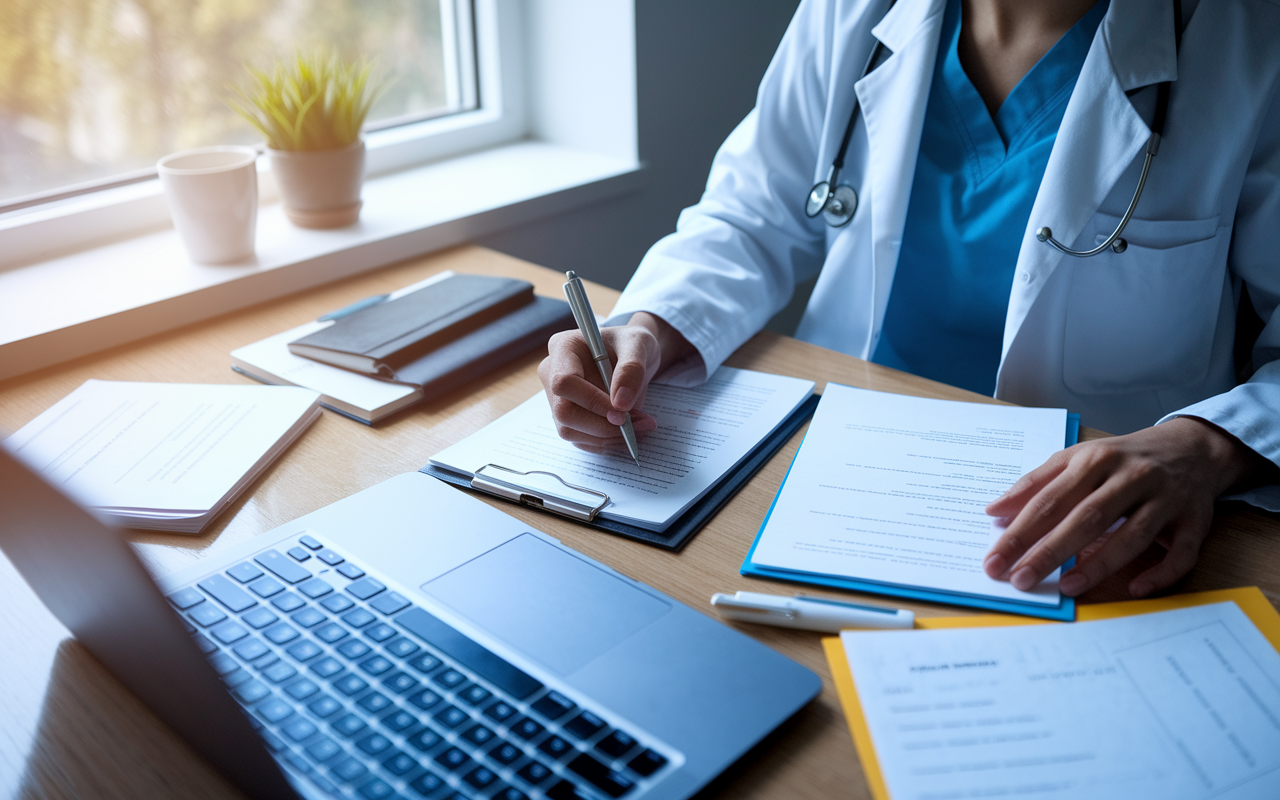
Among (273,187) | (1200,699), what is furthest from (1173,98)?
(273,187)

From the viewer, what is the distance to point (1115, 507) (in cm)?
66

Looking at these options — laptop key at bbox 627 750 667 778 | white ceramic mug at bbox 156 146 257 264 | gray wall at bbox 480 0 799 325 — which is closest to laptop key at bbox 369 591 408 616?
laptop key at bbox 627 750 667 778

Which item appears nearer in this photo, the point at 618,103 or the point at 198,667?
the point at 198,667

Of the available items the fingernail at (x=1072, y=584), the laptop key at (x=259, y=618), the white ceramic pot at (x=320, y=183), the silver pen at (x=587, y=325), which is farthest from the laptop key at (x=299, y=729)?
the white ceramic pot at (x=320, y=183)

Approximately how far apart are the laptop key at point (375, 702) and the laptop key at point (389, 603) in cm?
8

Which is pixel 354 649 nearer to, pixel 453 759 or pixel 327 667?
pixel 327 667

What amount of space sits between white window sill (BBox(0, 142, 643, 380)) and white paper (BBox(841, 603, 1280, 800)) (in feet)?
3.10

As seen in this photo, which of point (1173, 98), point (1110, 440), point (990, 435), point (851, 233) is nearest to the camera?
point (1110, 440)

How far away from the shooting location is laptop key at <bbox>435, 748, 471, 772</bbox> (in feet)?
1.57

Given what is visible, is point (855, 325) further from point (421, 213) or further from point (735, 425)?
point (421, 213)

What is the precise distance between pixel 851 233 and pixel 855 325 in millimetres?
127

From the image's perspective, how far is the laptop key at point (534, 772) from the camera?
0.47 metres

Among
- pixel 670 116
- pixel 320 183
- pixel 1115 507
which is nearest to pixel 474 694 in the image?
pixel 1115 507

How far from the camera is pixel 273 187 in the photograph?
1512mm
